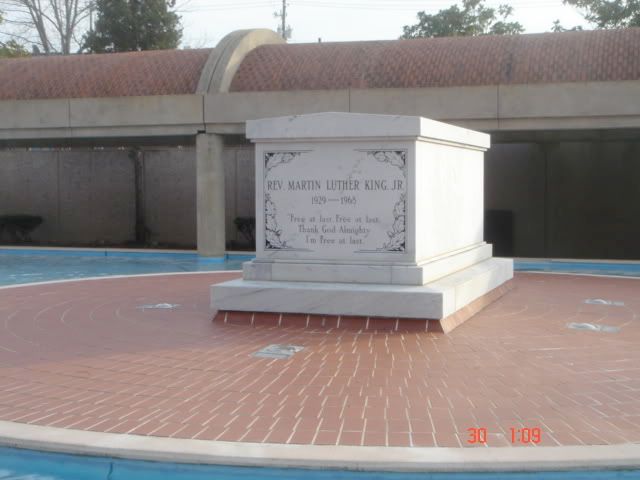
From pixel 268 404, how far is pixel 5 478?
166 cm

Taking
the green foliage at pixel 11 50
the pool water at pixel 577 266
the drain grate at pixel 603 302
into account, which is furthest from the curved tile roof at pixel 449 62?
the green foliage at pixel 11 50

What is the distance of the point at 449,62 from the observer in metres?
17.0

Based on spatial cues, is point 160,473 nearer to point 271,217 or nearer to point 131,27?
point 271,217

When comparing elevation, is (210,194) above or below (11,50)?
below

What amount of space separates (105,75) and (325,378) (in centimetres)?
1470

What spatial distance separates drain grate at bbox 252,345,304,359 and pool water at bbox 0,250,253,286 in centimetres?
815

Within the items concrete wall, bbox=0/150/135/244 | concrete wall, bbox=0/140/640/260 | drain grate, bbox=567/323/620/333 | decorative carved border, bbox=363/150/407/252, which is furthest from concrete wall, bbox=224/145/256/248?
drain grate, bbox=567/323/620/333

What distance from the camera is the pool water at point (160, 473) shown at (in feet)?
13.4

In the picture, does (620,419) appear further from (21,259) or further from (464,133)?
(21,259)

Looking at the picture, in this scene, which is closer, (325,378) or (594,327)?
(325,378)

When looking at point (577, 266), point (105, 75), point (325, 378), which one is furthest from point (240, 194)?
point (325, 378)

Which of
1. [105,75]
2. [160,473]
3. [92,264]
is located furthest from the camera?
[105,75]

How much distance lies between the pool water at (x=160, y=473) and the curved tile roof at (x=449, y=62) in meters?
13.3

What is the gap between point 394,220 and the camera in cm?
802
